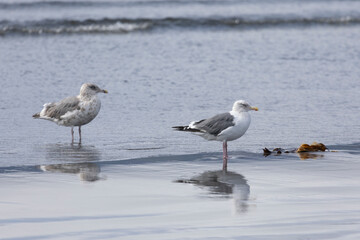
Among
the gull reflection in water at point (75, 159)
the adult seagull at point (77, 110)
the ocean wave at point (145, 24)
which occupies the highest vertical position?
the ocean wave at point (145, 24)

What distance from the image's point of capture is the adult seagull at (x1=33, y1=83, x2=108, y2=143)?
1128 centimetres

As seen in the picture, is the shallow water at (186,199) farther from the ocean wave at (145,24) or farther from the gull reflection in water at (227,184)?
the ocean wave at (145,24)

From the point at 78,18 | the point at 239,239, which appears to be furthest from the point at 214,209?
the point at 78,18

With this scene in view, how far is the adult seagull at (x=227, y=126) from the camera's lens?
9.45 m

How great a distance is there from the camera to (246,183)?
7.96m

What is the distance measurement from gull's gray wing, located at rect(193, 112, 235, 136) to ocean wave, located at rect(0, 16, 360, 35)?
54.2ft

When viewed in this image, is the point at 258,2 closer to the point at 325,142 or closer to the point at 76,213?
the point at 325,142

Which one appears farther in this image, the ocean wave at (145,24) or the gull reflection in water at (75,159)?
the ocean wave at (145,24)

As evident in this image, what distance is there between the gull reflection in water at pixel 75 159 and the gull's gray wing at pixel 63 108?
38.2 inches

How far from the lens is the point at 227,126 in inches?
373

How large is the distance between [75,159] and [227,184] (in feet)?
7.81

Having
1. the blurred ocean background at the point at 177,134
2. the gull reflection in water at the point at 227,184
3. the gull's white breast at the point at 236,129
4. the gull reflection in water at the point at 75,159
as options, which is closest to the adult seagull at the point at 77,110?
the blurred ocean background at the point at 177,134

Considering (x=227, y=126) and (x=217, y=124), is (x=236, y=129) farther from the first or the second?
(x=217, y=124)

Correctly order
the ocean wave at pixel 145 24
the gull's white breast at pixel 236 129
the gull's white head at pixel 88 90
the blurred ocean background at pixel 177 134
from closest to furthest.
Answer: the blurred ocean background at pixel 177 134, the gull's white breast at pixel 236 129, the gull's white head at pixel 88 90, the ocean wave at pixel 145 24
